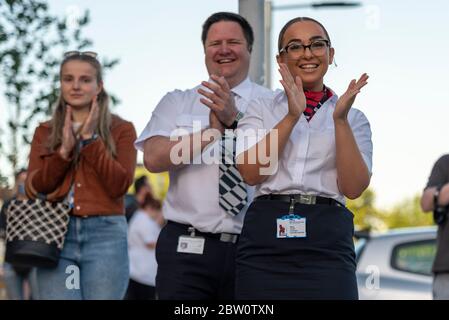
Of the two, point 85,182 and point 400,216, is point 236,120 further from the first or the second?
point 400,216

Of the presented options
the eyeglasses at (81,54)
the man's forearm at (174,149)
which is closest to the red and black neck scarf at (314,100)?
the man's forearm at (174,149)

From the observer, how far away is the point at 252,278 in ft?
13.1

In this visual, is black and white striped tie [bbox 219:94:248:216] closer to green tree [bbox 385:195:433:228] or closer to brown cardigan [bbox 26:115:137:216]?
brown cardigan [bbox 26:115:137:216]

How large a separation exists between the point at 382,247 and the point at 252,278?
19.8ft

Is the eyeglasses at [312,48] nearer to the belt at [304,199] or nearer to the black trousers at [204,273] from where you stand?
the belt at [304,199]

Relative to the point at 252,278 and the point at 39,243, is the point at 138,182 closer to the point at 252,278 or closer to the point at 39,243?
the point at 39,243

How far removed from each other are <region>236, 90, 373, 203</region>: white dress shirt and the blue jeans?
1.46m

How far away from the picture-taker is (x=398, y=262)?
9797 millimetres

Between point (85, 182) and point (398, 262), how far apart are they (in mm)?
5057

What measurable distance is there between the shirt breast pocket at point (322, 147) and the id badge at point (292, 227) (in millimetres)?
286

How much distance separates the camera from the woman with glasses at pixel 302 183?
155 inches

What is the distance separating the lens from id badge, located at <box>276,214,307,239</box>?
3.92m

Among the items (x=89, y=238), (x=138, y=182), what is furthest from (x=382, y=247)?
(x=89, y=238)

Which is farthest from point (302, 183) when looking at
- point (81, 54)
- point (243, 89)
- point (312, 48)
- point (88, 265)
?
point (81, 54)
